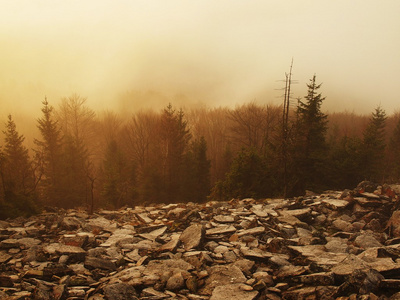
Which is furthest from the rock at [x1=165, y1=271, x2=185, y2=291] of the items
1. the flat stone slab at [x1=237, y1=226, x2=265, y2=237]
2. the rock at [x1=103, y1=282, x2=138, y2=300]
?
the flat stone slab at [x1=237, y1=226, x2=265, y2=237]

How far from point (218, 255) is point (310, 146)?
15669mm

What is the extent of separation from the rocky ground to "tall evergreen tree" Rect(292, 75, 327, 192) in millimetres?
8880

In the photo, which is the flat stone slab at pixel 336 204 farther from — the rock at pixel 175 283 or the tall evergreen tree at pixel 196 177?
the tall evergreen tree at pixel 196 177

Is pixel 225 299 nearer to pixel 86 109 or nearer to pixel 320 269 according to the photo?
pixel 320 269

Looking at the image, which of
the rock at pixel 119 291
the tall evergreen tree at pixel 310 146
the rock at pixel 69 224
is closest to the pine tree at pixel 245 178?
the tall evergreen tree at pixel 310 146

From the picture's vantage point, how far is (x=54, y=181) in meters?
23.5

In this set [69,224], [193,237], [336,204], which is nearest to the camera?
[193,237]

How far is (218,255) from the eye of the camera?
21.1 feet

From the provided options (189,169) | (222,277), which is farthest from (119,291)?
(189,169)

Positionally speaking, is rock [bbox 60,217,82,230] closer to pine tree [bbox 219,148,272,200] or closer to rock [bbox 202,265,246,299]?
rock [bbox 202,265,246,299]

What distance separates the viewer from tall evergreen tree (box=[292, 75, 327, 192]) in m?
18.9

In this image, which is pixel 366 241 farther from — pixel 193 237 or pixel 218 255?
pixel 193 237

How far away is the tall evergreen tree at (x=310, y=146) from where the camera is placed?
1886 cm

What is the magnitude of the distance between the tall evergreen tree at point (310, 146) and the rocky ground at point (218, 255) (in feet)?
29.1
